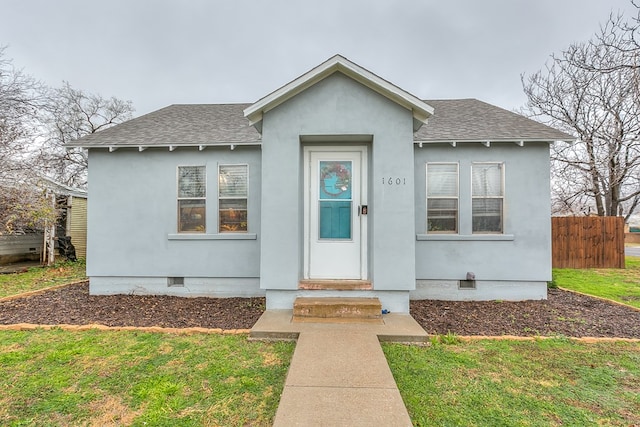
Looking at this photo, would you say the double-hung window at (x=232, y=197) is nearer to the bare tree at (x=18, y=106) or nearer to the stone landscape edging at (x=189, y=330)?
the stone landscape edging at (x=189, y=330)

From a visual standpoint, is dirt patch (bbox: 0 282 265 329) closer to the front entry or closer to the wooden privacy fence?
the front entry

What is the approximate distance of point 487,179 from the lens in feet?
21.2

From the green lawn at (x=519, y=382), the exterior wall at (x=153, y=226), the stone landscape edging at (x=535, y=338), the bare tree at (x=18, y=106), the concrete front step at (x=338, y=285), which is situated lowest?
the green lawn at (x=519, y=382)

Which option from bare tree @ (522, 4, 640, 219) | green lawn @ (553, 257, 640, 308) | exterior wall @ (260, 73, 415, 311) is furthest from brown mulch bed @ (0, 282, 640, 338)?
bare tree @ (522, 4, 640, 219)

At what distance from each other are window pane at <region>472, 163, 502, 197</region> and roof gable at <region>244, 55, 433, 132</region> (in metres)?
2.36

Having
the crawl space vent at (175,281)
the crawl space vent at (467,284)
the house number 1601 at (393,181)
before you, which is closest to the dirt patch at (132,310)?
the crawl space vent at (175,281)

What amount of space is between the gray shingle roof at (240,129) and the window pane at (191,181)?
0.60 metres

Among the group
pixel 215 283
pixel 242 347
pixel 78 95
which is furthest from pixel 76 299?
pixel 78 95

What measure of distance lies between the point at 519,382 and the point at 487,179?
447cm

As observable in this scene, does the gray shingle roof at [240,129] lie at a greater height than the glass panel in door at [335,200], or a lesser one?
greater

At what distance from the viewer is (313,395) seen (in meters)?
2.64

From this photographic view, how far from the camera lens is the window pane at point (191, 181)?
22.1 ft

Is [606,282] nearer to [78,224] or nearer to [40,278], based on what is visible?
[40,278]

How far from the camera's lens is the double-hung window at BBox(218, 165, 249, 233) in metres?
6.66
